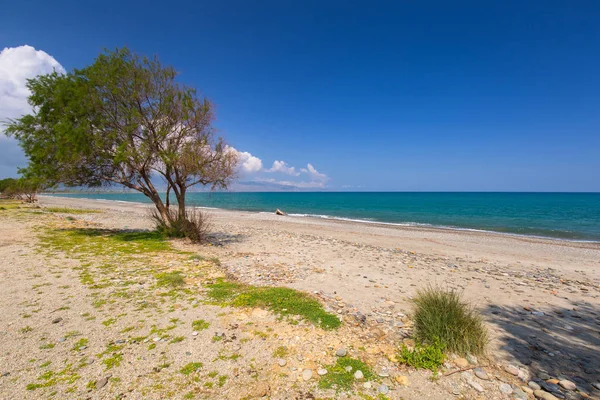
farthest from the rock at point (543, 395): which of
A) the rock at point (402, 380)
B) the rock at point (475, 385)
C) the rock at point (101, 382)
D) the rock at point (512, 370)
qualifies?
the rock at point (101, 382)

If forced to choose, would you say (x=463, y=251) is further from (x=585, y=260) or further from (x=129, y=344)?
(x=129, y=344)

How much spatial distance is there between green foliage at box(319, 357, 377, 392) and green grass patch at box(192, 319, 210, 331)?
2679 millimetres

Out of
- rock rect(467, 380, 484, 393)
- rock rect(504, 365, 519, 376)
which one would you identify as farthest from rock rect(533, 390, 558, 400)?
rock rect(467, 380, 484, 393)

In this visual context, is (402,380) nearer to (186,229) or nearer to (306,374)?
(306,374)

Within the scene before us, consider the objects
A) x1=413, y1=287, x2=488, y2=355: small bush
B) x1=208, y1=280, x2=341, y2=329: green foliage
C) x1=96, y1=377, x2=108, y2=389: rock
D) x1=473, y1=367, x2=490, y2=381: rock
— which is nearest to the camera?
x1=96, y1=377, x2=108, y2=389: rock

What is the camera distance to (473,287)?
9.11 metres

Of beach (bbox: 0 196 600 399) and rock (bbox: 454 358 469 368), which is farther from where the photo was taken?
beach (bbox: 0 196 600 399)

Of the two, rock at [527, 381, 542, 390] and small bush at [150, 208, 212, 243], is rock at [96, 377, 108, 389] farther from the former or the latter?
small bush at [150, 208, 212, 243]

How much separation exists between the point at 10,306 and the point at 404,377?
8631mm

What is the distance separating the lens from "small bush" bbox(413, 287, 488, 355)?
4699 mm

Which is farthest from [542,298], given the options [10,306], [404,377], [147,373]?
[10,306]

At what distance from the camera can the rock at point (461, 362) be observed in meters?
4.37

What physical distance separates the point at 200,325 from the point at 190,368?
1.38 meters

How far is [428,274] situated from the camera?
1053cm
